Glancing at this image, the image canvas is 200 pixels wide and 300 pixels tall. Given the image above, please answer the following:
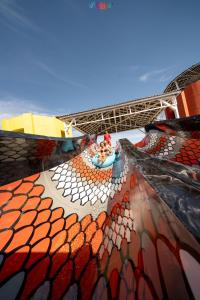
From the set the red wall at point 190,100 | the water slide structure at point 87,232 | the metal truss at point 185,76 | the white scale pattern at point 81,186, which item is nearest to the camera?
the water slide structure at point 87,232

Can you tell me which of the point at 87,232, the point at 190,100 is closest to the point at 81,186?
the point at 87,232

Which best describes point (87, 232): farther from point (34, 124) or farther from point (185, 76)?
point (185, 76)

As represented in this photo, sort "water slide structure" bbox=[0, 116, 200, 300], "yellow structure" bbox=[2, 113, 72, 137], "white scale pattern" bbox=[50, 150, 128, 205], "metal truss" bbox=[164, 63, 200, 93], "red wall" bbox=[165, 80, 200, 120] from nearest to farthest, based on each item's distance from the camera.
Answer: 1. "water slide structure" bbox=[0, 116, 200, 300]
2. "white scale pattern" bbox=[50, 150, 128, 205]
3. "red wall" bbox=[165, 80, 200, 120]
4. "yellow structure" bbox=[2, 113, 72, 137]
5. "metal truss" bbox=[164, 63, 200, 93]

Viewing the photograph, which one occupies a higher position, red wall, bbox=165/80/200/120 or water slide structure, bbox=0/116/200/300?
red wall, bbox=165/80/200/120

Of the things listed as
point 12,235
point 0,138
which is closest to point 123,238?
point 12,235

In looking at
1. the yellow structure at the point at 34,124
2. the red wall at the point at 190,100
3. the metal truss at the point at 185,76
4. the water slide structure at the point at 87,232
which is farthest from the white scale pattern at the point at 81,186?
the metal truss at the point at 185,76

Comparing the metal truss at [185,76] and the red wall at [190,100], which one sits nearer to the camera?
the red wall at [190,100]

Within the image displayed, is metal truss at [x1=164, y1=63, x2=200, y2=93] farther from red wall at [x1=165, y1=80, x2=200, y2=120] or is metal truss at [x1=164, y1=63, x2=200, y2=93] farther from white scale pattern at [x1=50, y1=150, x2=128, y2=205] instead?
white scale pattern at [x1=50, y1=150, x2=128, y2=205]

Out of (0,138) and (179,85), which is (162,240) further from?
(179,85)

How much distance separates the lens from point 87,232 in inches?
48.7

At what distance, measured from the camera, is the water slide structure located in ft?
1.88

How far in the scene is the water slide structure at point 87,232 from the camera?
0.57 metres

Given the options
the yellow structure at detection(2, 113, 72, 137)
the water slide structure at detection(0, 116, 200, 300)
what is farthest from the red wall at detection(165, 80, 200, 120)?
the water slide structure at detection(0, 116, 200, 300)

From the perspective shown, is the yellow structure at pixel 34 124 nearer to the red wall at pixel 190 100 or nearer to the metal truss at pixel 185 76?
the red wall at pixel 190 100
